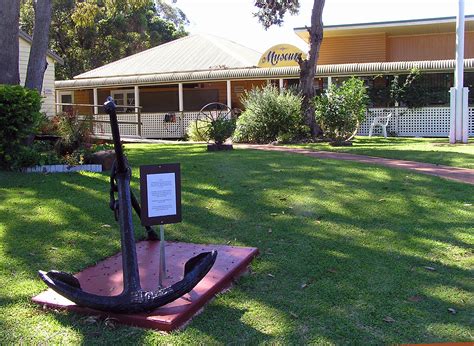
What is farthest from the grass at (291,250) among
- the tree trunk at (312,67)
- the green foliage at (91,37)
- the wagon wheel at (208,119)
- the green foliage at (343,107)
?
the green foliage at (91,37)

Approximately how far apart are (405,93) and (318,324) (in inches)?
735

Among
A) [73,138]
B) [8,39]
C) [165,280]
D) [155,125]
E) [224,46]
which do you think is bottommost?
[165,280]

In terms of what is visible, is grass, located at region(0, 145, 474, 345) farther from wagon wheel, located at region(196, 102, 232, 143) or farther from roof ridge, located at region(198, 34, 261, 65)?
roof ridge, located at region(198, 34, 261, 65)

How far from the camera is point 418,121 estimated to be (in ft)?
68.2

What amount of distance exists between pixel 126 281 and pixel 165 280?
0.60 m

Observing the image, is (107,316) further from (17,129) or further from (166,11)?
(166,11)

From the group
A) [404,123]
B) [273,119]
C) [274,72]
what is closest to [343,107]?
[273,119]

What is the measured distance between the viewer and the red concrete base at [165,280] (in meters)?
3.55

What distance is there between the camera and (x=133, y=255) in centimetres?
363

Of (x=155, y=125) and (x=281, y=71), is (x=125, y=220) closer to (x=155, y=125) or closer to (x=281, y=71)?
(x=281, y=71)

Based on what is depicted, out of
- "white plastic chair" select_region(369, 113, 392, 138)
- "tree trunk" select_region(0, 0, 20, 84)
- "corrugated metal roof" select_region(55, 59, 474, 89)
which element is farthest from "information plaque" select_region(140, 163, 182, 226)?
"corrugated metal roof" select_region(55, 59, 474, 89)

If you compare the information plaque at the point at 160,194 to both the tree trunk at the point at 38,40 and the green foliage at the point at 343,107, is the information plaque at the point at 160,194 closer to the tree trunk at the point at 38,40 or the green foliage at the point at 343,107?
the tree trunk at the point at 38,40

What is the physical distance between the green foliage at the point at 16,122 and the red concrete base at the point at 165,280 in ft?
14.9

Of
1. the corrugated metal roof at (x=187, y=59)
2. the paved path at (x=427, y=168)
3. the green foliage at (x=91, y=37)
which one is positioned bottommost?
the paved path at (x=427, y=168)
